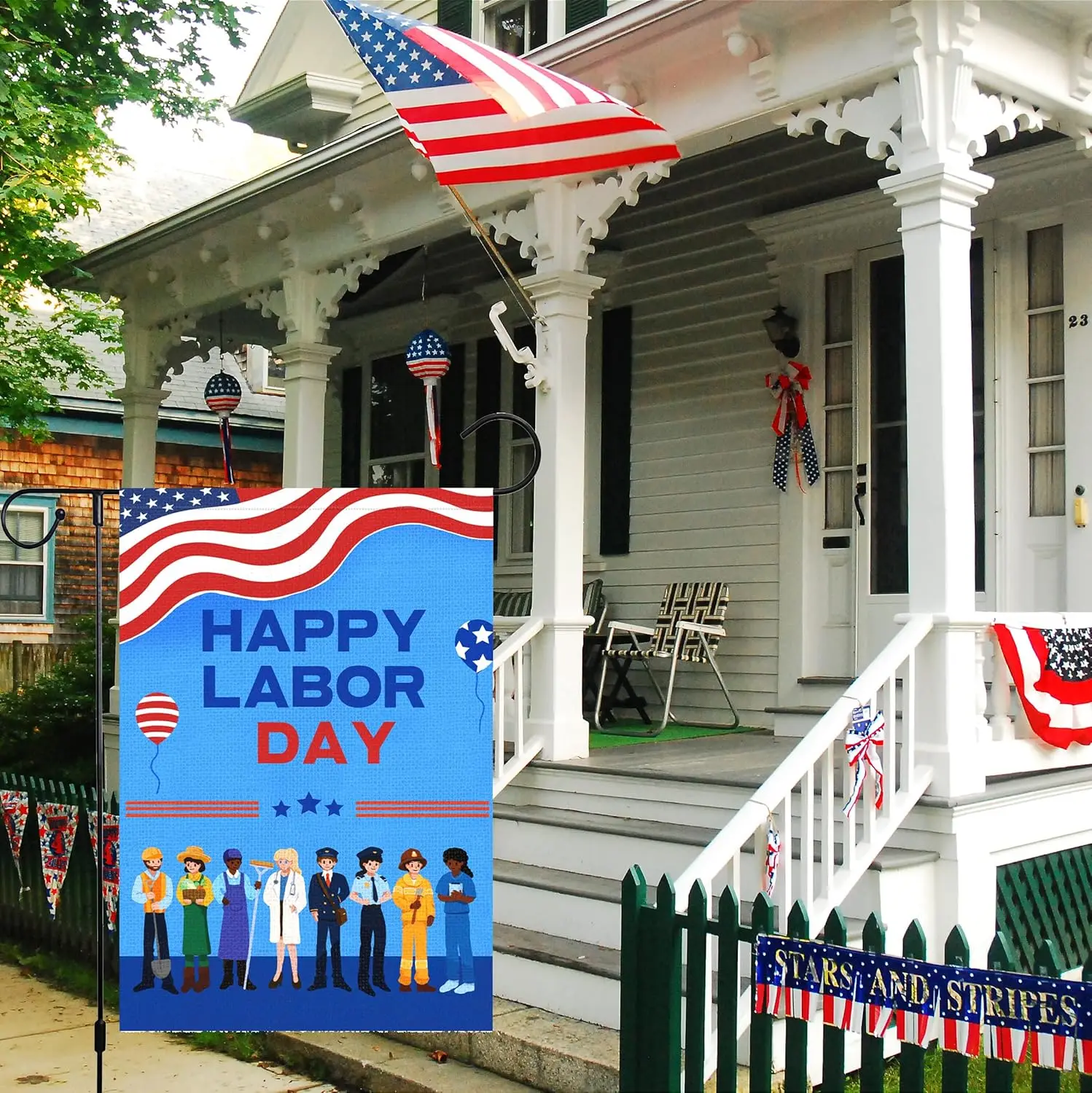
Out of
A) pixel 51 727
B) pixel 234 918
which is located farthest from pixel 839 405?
pixel 51 727

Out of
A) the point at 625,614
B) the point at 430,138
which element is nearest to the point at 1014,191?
the point at 430,138

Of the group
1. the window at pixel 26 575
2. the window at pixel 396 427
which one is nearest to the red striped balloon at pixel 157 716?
the window at pixel 396 427

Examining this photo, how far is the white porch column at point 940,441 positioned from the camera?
17.9 feet

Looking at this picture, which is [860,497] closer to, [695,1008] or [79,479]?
[695,1008]

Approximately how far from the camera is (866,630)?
791 centimetres

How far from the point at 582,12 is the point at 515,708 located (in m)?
4.61

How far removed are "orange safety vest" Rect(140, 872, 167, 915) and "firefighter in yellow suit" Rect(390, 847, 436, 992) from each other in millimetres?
592

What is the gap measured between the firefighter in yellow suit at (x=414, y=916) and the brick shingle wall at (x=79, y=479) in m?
13.1

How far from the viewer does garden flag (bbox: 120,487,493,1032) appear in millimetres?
3479

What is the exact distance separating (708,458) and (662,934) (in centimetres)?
542

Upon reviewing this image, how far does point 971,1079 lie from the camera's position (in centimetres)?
498

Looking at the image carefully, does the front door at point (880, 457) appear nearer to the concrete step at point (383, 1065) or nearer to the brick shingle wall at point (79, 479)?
the concrete step at point (383, 1065)

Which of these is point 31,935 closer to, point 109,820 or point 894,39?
point 109,820

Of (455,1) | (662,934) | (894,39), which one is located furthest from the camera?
(455,1)
